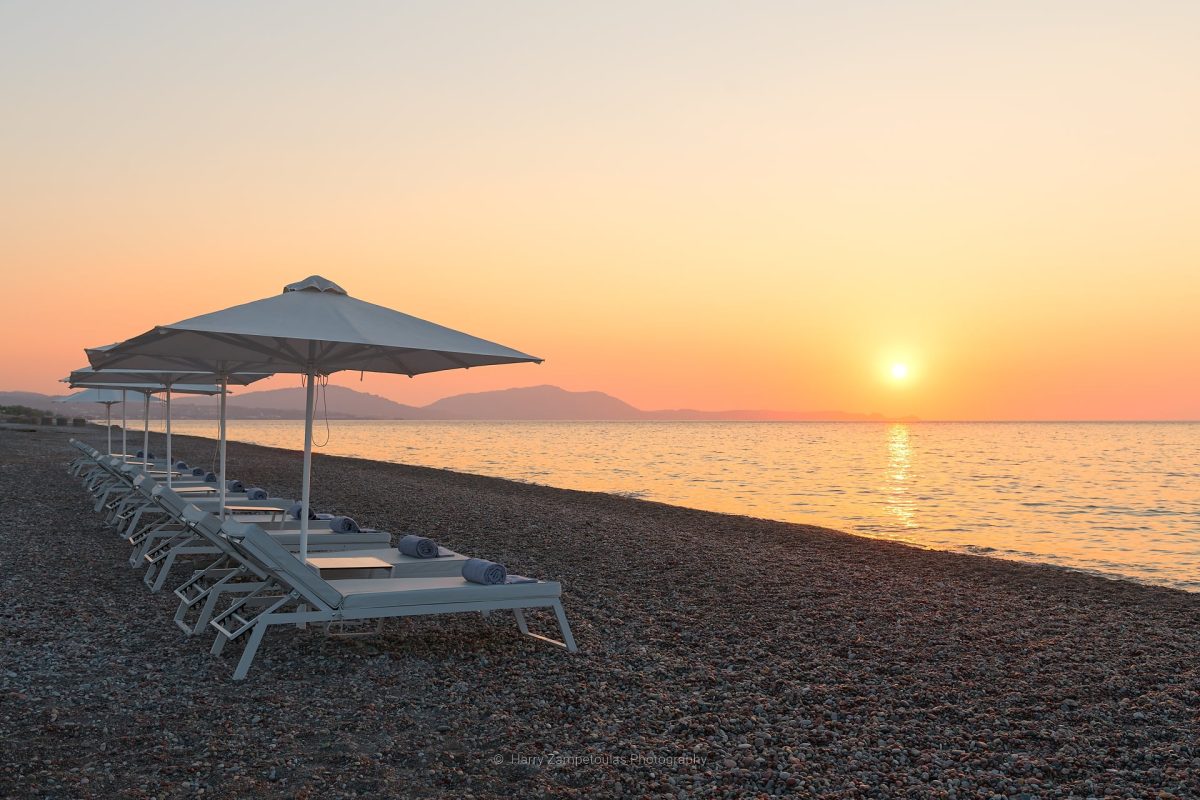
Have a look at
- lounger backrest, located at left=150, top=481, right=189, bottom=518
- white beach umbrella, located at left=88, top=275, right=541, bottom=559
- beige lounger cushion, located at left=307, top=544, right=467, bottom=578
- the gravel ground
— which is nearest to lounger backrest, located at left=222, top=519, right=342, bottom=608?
the gravel ground

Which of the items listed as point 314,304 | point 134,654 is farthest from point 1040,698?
point 134,654

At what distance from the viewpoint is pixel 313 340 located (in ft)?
19.0

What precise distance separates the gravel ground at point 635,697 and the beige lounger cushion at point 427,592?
1.29 feet

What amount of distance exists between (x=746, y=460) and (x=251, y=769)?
42.8 m

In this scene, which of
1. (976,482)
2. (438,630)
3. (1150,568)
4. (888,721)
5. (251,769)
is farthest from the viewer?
(976,482)

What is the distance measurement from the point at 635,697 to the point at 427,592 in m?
A: 1.39

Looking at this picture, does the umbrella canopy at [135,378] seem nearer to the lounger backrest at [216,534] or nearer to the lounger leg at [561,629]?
the lounger backrest at [216,534]

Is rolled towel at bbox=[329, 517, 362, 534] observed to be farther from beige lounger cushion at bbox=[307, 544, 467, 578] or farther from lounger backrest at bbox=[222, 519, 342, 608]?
lounger backrest at bbox=[222, 519, 342, 608]

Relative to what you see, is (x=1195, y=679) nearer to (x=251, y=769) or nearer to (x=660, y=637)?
(x=660, y=637)

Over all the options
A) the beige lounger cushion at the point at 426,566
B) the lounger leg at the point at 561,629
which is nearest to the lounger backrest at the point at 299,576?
the beige lounger cushion at the point at 426,566

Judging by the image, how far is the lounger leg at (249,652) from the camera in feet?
16.8

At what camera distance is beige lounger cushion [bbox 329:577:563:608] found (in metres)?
5.42

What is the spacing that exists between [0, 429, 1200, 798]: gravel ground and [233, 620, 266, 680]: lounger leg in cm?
9

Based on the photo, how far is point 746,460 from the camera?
45719 mm
